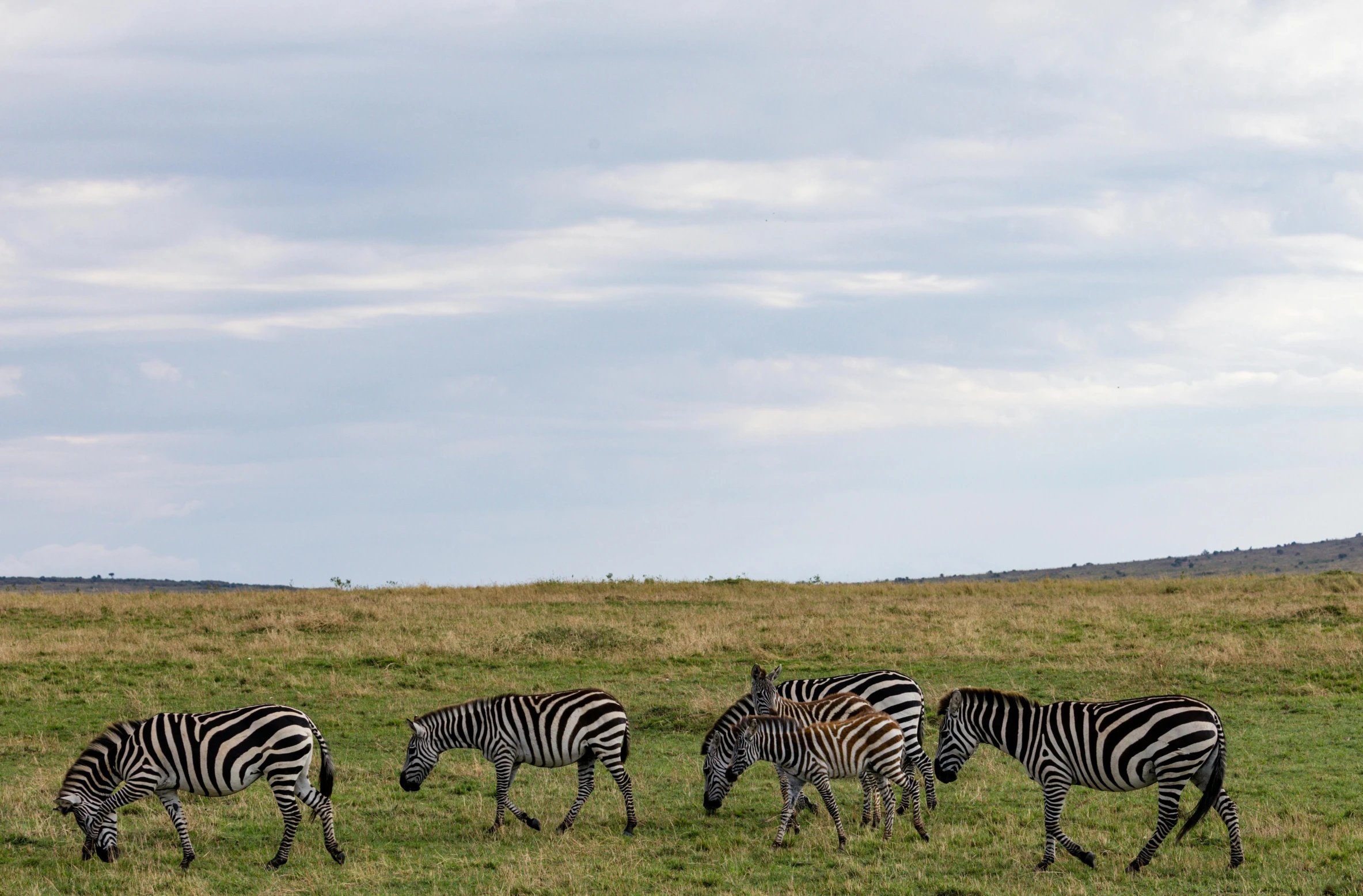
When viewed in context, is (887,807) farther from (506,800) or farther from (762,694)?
(506,800)

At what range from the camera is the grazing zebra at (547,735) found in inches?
544

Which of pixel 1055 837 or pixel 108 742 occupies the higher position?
pixel 108 742

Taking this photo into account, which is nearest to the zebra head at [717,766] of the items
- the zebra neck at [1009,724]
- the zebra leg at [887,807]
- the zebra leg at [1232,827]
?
the zebra leg at [887,807]

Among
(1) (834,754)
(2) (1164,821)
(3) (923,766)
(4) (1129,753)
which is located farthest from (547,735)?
(2) (1164,821)

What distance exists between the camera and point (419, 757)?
14.6 m

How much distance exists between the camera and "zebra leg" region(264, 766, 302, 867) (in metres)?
12.4

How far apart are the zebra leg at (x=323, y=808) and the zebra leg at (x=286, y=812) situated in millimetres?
97

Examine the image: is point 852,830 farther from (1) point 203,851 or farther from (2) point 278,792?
(1) point 203,851

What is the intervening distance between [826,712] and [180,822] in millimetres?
7573

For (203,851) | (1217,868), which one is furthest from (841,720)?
(203,851)

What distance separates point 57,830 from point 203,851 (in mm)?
2064

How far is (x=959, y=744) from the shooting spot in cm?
1334

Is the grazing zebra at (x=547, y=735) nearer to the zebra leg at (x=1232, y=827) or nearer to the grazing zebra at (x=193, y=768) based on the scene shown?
the grazing zebra at (x=193, y=768)

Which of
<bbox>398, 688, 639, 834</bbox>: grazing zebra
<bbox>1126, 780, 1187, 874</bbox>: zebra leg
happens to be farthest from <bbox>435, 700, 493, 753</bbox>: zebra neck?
<bbox>1126, 780, 1187, 874</bbox>: zebra leg
